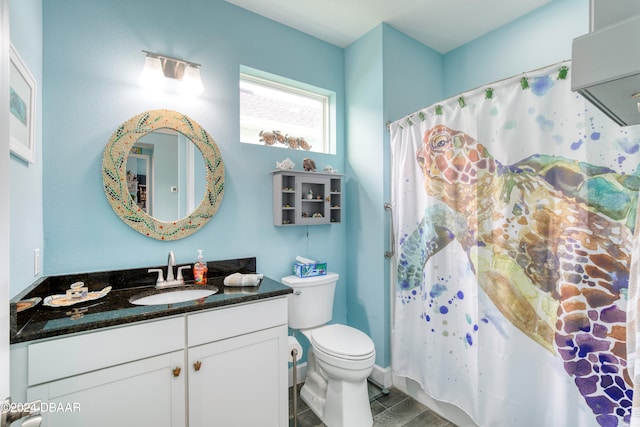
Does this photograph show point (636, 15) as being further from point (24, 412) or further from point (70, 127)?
point (70, 127)

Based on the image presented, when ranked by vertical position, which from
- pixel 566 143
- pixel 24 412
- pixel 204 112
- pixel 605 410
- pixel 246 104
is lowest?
pixel 605 410

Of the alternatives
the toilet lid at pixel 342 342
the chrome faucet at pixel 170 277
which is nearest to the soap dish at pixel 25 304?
the chrome faucet at pixel 170 277

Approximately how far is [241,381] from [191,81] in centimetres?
174

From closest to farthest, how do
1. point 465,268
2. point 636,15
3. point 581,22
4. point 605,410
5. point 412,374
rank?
point 636,15 < point 605,410 < point 465,268 < point 581,22 < point 412,374

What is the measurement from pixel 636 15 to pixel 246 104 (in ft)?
6.97

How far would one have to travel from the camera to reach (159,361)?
1290 millimetres

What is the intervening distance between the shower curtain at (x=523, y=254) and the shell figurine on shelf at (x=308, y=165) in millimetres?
708

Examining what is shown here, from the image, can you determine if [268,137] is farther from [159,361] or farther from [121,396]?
[121,396]

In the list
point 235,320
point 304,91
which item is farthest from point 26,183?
point 304,91

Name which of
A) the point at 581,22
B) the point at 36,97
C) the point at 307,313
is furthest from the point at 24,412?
the point at 581,22

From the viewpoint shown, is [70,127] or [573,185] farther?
[70,127]

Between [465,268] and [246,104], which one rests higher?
[246,104]

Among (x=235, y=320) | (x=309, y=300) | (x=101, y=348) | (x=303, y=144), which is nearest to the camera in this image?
(x=101, y=348)

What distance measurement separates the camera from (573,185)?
A: 135cm
